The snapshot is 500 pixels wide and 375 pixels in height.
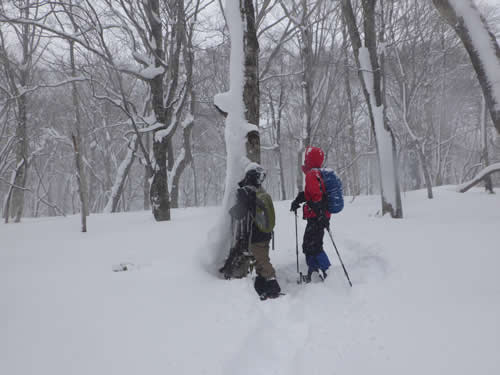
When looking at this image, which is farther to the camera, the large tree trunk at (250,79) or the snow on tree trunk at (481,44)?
the large tree trunk at (250,79)

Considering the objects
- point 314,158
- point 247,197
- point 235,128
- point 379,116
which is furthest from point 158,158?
point 379,116

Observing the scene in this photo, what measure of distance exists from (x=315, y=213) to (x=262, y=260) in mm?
1066

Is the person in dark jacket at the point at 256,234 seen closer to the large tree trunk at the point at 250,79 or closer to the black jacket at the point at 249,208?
the black jacket at the point at 249,208

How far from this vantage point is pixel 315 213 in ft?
13.5

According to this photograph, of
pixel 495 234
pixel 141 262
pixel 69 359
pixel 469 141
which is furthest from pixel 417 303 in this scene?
pixel 469 141

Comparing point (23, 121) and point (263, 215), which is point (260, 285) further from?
point (23, 121)

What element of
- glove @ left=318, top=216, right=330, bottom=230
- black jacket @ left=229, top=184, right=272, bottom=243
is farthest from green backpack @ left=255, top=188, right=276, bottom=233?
glove @ left=318, top=216, right=330, bottom=230

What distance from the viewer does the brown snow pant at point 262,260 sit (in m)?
3.69

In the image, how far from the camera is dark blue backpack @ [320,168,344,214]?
399 cm

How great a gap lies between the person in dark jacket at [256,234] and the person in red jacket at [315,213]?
2.02 ft

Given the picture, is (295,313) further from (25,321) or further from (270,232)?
(25,321)

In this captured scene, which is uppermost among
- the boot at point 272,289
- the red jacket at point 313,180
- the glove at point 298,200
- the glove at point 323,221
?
the red jacket at point 313,180

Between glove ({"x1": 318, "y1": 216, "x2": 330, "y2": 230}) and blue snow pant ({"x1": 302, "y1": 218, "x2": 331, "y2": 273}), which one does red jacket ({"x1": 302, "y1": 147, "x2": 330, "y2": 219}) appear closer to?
glove ({"x1": 318, "y1": 216, "x2": 330, "y2": 230})

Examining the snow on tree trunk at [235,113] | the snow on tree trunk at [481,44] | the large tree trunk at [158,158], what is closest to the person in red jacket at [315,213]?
the snow on tree trunk at [235,113]
